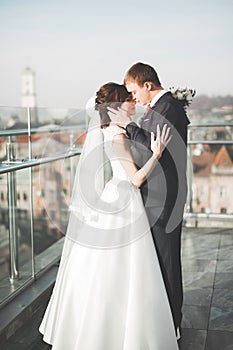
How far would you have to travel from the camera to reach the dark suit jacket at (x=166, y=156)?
7.76 ft

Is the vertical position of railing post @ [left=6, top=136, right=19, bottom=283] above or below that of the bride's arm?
below

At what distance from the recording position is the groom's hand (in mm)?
2396

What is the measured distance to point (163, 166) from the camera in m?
2.41

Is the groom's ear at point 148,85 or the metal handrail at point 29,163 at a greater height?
the groom's ear at point 148,85

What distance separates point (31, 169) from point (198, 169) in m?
2.54

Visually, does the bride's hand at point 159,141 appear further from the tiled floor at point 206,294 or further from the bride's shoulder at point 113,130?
the tiled floor at point 206,294

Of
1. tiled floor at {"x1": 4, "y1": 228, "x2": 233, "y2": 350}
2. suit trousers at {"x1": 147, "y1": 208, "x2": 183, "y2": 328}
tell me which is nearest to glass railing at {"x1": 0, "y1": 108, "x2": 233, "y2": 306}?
tiled floor at {"x1": 4, "y1": 228, "x2": 233, "y2": 350}

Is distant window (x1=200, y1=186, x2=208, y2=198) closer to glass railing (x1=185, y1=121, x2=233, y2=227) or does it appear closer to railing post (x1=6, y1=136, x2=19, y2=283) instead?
glass railing (x1=185, y1=121, x2=233, y2=227)

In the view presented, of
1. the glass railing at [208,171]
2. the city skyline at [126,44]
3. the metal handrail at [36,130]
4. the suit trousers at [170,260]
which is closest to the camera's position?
the suit trousers at [170,260]

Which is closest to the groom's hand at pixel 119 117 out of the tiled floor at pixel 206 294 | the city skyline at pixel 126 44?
the tiled floor at pixel 206 294

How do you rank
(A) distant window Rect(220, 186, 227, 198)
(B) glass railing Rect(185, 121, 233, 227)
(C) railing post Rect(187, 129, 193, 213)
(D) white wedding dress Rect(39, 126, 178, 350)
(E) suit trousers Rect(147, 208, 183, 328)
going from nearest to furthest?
(D) white wedding dress Rect(39, 126, 178, 350), (E) suit trousers Rect(147, 208, 183, 328), (B) glass railing Rect(185, 121, 233, 227), (C) railing post Rect(187, 129, 193, 213), (A) distant window Rect(220, 186, 227, 198)

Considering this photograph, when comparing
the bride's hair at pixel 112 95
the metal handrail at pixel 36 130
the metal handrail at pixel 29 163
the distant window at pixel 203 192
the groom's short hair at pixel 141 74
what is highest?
the groom's short hair at pixel 141 74

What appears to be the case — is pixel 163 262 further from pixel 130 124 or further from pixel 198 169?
pixel 198 169

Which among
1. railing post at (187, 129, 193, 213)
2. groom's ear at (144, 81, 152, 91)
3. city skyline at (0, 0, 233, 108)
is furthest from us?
city skyline at (0, 0, 233, 108)
